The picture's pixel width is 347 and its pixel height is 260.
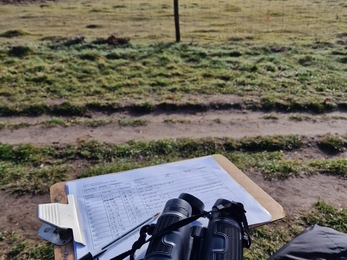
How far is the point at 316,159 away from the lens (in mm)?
4238

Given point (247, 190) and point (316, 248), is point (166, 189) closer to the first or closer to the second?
point (247, 190)

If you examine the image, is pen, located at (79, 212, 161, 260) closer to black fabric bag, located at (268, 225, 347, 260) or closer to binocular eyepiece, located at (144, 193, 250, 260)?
binocular eyepiece, located at (144, 193, 250, 260)

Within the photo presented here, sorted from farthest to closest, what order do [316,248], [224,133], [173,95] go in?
[173,95], [224,133], [316,248]

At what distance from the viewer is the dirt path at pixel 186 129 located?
473 centimetres

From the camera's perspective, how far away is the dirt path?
4734 millimetres

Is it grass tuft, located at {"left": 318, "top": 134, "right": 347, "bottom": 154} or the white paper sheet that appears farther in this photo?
grass tuft, located at {"left": 318, "top": 134, "right": 347, "bottom": 154}

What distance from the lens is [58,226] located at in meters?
1.50

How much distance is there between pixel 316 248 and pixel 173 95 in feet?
15.5

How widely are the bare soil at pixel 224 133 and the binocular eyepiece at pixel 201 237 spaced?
2131mm

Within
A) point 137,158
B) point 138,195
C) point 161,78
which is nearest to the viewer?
point 138,195

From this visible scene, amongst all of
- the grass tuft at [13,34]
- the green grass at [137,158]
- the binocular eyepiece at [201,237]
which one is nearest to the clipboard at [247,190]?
the binocular eyepiece at [201,237]

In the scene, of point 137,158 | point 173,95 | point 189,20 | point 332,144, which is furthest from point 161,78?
point 189,20

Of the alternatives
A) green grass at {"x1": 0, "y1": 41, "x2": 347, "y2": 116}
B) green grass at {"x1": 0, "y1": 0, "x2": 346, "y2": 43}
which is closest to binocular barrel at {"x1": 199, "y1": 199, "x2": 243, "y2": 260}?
green grass at {"x1": 0, "y1": 41, "x2": 347, "y2": 116}

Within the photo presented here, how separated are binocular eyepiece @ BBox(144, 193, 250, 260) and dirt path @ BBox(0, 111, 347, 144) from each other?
3.34m
